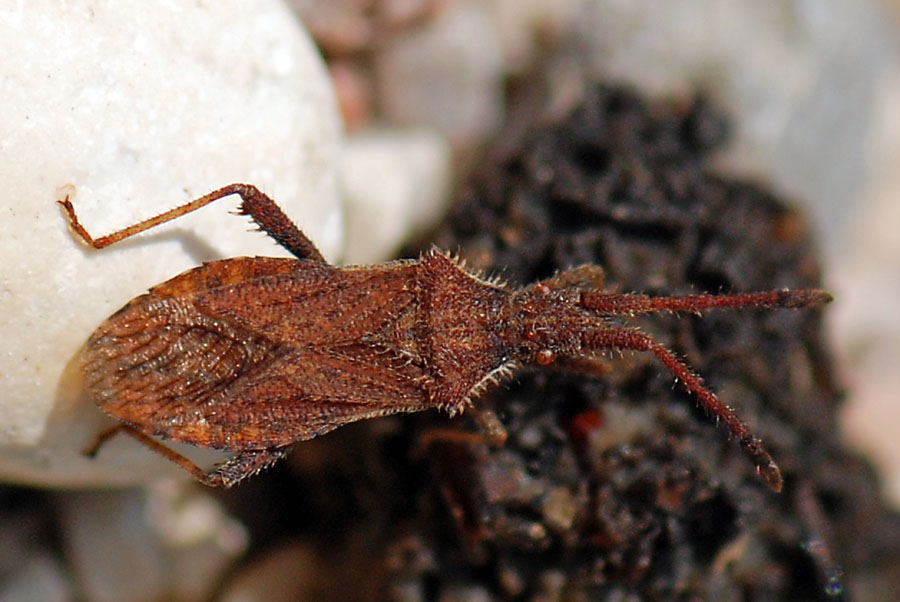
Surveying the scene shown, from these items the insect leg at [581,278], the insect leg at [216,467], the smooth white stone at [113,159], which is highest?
the insect leg at [581,278]

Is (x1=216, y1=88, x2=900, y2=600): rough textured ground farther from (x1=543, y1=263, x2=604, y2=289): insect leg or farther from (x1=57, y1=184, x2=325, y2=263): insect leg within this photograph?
(x1=57, y1=184, x2=325, y2=263): insect leg

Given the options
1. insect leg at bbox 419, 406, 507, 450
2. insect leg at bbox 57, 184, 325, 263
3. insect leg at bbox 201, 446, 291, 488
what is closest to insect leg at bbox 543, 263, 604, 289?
insect leg at bbox 419, 406, 507, 450

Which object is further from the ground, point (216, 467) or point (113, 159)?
point (113, 159)

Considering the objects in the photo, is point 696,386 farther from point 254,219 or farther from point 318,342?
point 254,219

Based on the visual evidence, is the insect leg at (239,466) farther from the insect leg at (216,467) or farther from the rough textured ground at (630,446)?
the rough textured ground at (630,446)

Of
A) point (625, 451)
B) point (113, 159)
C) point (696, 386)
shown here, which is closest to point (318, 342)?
point (113, 159)

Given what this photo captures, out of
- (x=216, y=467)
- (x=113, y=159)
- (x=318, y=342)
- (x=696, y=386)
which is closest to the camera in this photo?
(x=113, y=159)

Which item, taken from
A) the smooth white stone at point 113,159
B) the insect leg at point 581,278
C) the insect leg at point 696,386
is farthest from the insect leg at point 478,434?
the smooth white stone at point 113,159
